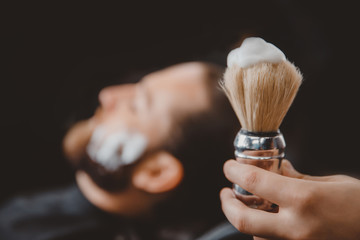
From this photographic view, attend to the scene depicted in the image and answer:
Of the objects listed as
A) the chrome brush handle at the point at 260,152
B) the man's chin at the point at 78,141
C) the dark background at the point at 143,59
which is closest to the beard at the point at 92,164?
the man's chin at the point at 78,141

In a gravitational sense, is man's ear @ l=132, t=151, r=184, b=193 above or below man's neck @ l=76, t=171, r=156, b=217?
above

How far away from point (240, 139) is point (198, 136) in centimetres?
35

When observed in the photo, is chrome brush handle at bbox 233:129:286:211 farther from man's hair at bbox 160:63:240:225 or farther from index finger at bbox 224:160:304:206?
man's hair at bbox 160:63:240:225

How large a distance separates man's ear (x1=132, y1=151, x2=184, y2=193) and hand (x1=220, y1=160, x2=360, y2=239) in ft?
1.26

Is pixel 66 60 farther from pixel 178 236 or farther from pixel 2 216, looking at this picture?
pixel 178 236

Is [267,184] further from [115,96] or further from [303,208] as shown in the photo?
[115,96]

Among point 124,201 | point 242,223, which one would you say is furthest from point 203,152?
point 242,223

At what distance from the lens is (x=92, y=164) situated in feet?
2.95

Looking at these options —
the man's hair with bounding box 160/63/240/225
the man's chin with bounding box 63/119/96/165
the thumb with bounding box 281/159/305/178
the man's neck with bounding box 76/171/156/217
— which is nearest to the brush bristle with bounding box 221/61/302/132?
the thumb with bounding box 281/159/305/178

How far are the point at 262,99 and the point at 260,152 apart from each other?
0.07 metres

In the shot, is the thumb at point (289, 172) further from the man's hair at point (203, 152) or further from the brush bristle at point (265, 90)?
the man's hair at point (203, 152)

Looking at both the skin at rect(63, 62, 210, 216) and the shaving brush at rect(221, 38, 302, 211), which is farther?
the skin at rect(63, 62, 210, 216)

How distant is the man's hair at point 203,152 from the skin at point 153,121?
19 millimetres

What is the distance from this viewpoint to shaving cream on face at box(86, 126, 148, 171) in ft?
2.78
